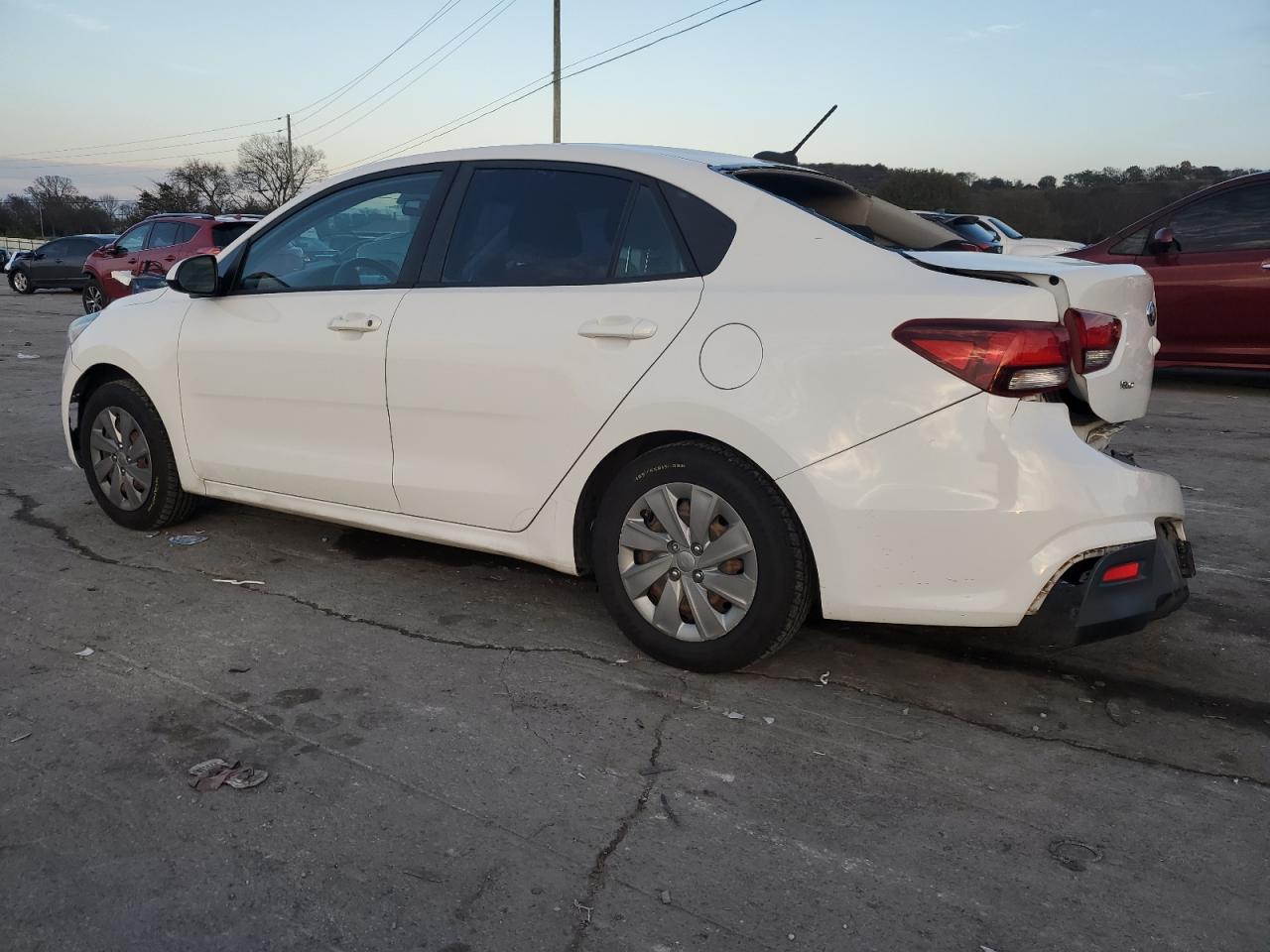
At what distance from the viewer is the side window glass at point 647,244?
11.6 feet

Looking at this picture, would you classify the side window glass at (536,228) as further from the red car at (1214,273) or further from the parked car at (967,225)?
the parked car at (967,225)

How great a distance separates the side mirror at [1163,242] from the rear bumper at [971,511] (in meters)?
7.16

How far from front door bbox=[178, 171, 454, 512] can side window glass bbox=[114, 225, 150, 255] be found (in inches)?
596

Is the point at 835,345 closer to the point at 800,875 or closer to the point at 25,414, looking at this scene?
the point at 800,875

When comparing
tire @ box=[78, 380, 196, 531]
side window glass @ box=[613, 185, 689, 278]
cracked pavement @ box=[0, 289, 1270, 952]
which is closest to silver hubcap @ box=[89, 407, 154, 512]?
tire @ box=[78, 380, 196, 531]

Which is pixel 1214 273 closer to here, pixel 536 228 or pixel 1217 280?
pixel 1217 280

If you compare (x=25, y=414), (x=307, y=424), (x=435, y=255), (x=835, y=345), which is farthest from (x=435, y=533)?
(x=25, y=414)

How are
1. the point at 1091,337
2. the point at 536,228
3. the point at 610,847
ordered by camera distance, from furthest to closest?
the point at 536,228
the point at 1091,337
the point at 610,847

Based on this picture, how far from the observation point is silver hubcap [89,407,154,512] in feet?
16.4

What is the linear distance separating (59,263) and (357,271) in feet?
81.0

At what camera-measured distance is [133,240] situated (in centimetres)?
1830

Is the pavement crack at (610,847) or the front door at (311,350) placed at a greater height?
the front door at (311,350)

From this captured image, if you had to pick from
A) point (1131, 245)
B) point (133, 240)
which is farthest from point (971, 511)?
point (133, 240)

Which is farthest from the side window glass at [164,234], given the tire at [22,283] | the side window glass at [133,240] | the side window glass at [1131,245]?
the side window glass at [1131,245]
